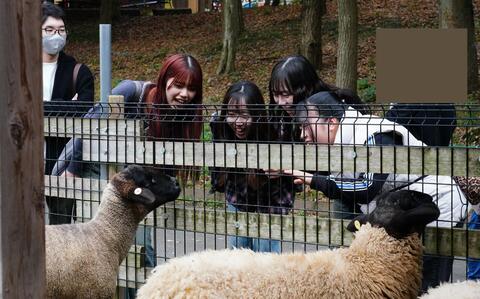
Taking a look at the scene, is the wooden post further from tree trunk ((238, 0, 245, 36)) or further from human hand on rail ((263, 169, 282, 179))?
tree trunk ((238, 0, 245, 36))

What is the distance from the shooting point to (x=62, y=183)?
6.93 m

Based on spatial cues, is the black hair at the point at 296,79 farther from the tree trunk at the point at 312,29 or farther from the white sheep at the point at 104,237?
the tree trunk at the point at 312,29

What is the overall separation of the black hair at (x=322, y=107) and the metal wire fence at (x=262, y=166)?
1 cm

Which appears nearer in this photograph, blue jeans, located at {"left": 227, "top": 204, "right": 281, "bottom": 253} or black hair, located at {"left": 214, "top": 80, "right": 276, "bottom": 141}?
black hair, located at {"left": 214, "top": 80, "right": 276, "bottom": 141}

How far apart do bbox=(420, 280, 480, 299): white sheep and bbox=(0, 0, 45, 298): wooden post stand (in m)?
2.40

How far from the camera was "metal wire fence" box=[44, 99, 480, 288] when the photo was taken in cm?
533

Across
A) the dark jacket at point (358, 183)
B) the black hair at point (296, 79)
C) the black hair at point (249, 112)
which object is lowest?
the dark jacket at point (358, 183)

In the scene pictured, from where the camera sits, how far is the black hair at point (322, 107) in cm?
565

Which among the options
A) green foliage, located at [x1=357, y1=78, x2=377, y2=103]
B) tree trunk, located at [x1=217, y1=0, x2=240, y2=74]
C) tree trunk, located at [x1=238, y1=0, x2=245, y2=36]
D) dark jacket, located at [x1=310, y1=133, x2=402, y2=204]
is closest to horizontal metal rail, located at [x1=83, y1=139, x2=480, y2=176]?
dark jacket, located at [x1=310, y1=133, x2=402, y2=204]

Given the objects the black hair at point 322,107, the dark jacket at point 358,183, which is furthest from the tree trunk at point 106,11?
the dark jacket at point 358,183

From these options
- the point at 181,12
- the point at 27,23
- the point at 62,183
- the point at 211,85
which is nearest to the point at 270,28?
the point at 211,85

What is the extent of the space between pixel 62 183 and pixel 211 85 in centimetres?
1615

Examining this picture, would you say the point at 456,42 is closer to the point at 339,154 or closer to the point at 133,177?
the point at 339,154

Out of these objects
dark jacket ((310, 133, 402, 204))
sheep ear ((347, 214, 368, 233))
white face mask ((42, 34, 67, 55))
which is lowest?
sheep ear ((347, 214, 368, 233))
